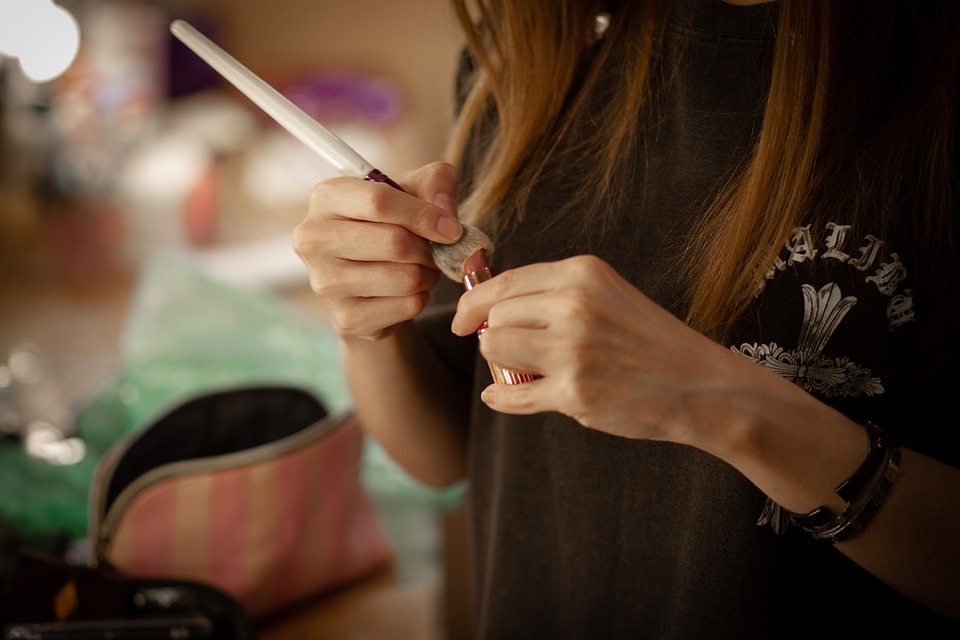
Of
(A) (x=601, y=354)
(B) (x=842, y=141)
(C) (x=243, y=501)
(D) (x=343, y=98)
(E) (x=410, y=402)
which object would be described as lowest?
(C) (x=243, y=501)

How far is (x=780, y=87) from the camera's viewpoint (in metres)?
0.51

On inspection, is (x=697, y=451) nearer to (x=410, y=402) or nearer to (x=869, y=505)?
(x=869, y=505)

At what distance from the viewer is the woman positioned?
42cm

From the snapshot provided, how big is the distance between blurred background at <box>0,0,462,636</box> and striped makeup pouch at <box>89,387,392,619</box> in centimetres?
19

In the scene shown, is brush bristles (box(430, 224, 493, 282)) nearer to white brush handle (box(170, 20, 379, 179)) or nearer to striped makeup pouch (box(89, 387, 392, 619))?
white brush handle (box(170, 20, 379, 179))

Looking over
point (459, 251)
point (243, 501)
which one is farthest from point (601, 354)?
point (243, 501)

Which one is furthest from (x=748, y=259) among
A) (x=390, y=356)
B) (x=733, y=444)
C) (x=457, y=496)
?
(x=457, y=496)

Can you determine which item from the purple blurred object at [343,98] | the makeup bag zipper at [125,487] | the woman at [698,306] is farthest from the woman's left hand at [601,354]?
the purple blurred object at [343,98]

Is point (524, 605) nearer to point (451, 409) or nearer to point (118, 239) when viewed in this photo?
point (451, 409)

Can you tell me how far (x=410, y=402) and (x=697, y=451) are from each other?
0.23 m

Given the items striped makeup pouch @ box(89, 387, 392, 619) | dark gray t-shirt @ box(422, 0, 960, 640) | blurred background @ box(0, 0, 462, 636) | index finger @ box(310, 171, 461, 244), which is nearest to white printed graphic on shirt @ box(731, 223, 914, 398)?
dark gray t-shirt @ box(422, 0, 960, 640)

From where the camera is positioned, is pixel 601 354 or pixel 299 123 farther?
pixel 299 123

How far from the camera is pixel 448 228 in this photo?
1.58 feet

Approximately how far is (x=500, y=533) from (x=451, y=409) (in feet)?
0.40
